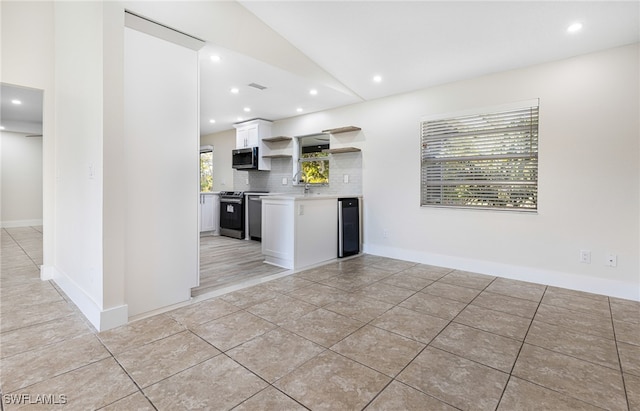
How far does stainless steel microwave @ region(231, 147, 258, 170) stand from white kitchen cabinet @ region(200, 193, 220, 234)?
2.98ft

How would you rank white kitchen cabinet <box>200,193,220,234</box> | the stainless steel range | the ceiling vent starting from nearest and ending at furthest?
the ceiling vent, the stainless steel range, white kitchen cabinet <box>200,193,220,234</box>

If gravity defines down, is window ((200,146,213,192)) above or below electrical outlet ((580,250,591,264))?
above

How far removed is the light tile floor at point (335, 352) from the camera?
4.84ft

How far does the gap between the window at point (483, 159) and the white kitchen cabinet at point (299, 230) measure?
4.54ft

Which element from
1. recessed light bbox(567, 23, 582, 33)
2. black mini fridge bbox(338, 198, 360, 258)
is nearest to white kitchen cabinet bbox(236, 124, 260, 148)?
black mini fridge bbox(338, 198, 360, 258)

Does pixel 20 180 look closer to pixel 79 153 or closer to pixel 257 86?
pixel 79 153

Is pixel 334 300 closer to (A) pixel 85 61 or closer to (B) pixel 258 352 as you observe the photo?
(B) pixel 258 352

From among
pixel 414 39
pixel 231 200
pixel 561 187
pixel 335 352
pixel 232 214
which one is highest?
pixel 414 39

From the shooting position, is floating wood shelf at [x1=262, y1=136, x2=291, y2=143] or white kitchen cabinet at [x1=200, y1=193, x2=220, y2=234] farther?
white kitchen cabinet at [x1=200, y1=193, x2=220, y2=234]

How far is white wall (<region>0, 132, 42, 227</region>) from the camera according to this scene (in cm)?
759

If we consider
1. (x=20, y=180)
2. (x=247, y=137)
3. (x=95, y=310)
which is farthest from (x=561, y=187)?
(x=20, y=180)

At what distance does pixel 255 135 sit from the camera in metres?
6.07

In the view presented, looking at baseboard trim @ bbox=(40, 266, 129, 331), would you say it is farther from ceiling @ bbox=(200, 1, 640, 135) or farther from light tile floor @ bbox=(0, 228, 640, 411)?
ceiling @ bbox=(200, 1, 640, 135)

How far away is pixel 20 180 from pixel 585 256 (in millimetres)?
11528
